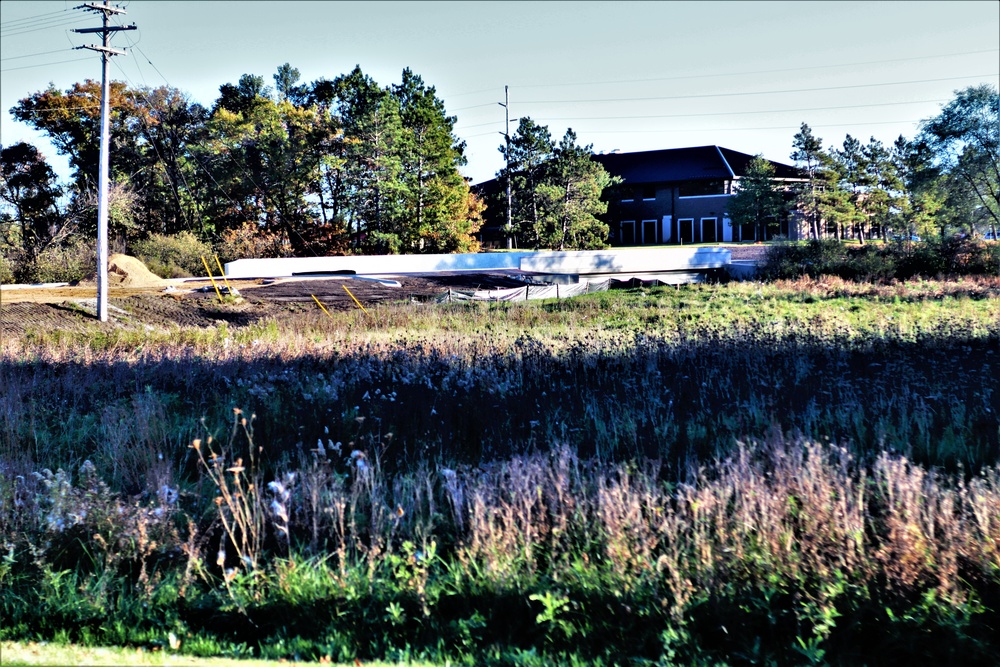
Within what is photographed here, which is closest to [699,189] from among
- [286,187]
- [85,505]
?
[286,187]

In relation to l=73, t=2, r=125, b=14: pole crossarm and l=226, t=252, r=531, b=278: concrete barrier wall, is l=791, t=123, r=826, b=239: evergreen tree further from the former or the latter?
l=73, t=2, r=125, b=14: pole crossarm

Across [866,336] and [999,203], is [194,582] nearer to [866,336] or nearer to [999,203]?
[866,336]

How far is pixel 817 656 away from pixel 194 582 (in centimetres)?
310

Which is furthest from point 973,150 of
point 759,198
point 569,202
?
point 569,202

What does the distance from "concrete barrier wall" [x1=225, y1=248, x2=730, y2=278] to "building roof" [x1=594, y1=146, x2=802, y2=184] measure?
24.4m

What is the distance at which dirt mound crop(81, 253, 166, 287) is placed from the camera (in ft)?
93.6

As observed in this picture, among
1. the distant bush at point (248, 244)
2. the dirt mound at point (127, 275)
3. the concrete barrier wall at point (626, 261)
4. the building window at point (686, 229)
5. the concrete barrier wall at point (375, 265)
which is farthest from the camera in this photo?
the building window at point (686, 229)

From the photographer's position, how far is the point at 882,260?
31.3 metres

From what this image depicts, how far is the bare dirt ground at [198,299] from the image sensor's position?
1927 cm

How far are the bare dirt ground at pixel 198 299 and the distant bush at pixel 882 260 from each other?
10.8 metres

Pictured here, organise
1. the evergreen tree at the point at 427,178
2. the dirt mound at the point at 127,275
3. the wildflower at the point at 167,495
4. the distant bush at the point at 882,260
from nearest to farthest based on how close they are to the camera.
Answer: the wildflower at the point at 167,495
the dirt mound at the point at 127,275
the distant bush at the point at 882,260
the evergreen tree at the point at 427,178

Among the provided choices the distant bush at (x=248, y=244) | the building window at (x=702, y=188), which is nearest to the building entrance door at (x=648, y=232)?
the building window at (x=702, y=188)

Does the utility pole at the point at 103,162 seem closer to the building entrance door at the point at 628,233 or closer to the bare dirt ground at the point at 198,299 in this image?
the bare dirt ground at the point at 198,299

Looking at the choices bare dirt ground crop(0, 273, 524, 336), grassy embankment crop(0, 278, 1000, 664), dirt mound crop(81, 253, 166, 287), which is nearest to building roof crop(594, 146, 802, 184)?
bare dirt ground crop(0, 273, 524, 336)
